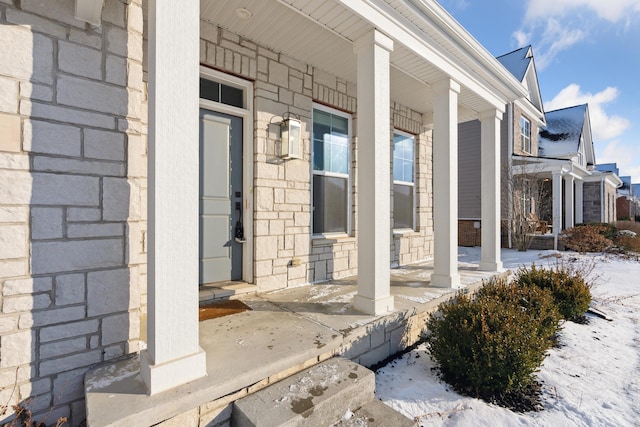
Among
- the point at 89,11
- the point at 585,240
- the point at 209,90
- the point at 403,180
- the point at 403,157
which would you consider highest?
the point at 209,90

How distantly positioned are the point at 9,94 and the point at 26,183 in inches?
18.5

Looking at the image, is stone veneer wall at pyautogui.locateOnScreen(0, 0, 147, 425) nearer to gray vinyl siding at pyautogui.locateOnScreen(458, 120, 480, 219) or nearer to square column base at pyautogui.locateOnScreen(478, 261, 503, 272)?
square column base at pyautogui.locateOnScreen(478, 261, 503, 272)

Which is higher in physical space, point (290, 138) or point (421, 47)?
point (421, 47)

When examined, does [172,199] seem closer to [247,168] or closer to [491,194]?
[247,168]

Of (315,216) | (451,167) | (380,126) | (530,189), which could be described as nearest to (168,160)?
(380,126)

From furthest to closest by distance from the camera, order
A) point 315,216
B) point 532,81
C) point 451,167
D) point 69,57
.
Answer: point 532,81 → point 315,216 → point 451,167 → point 69,57

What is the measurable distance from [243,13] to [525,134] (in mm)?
12624

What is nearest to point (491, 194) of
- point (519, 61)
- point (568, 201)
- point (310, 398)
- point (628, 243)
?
point (310, 398)

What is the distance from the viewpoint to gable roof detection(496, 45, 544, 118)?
1209 cm

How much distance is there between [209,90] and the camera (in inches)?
125

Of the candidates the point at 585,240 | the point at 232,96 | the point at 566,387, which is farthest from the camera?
the point at 585,240

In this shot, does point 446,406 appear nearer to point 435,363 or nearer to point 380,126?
point 435,363

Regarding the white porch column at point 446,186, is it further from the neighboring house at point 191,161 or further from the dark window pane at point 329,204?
the dark window pane at point 329,204

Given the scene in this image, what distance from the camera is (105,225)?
6.14 ft
